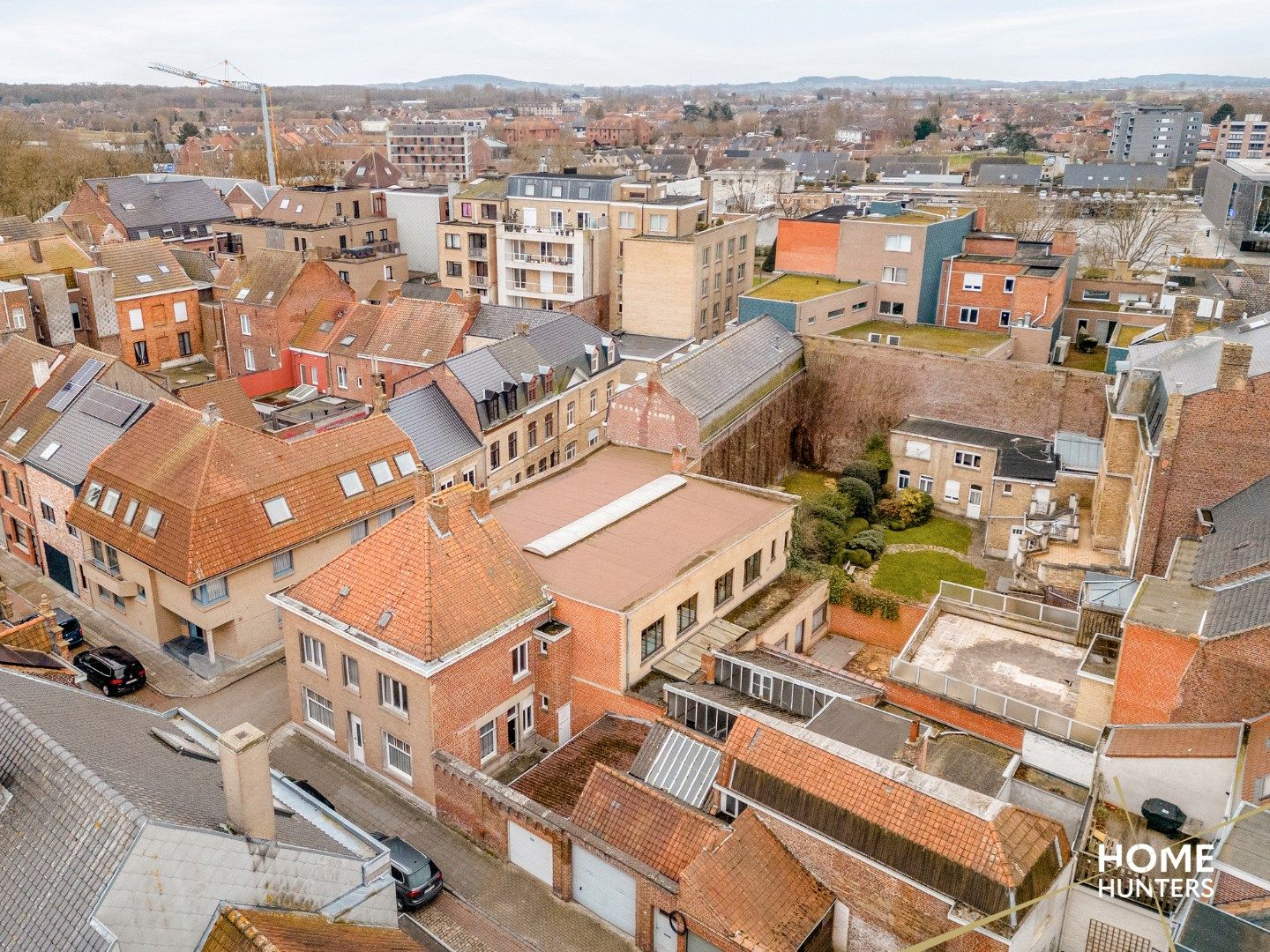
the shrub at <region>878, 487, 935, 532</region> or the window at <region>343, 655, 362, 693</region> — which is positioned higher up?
the window at <region>343, 655, 362, 693</region>

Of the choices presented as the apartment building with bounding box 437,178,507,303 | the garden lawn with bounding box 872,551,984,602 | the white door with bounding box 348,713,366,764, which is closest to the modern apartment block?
the apartment building with bounding box 437,178,507,303

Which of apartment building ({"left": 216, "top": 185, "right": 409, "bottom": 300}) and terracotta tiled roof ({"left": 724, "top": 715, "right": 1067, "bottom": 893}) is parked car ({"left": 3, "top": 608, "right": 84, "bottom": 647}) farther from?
apartment building ({"left": 216, "top": 185, "right": 409, "bottom": 300})

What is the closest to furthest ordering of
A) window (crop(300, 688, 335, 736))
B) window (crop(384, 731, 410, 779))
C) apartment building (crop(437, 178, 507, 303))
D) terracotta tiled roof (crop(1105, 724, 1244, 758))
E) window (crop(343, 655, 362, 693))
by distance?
terracotta tiled roof (crop(1105, 724, 1244, 758))
window (crop(384, 731, 410, 779))
window (crop(343, 655, 362, 693))
window (crop(300, 688, 335, 736))
apartment building (crop(437, 178, 507, 303))

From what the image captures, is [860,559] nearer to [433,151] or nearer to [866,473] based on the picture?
[866,473]

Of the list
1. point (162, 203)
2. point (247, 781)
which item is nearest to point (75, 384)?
point (247, 781)

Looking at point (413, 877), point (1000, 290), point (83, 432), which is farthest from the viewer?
point (1000, 290)

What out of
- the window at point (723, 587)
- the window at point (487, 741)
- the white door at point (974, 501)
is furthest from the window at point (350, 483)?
the white door at point (974, 501)

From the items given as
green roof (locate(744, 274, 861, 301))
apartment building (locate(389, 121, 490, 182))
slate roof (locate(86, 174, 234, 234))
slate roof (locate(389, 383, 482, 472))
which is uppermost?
apartment building (locate(389, 121, 490, 182))
